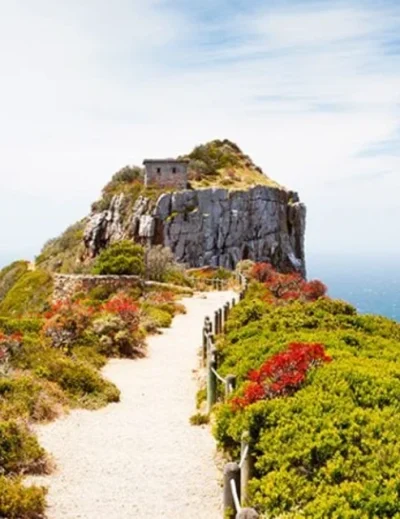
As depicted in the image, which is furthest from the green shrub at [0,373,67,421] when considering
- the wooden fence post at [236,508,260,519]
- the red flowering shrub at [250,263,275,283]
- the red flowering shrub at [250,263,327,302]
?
the red flowering shrub at [250,263,275,283]

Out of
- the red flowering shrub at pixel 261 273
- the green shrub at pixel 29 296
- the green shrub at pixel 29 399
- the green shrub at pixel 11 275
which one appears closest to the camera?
the green shrub at pixel 29 399

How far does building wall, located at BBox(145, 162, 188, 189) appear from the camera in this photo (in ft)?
233

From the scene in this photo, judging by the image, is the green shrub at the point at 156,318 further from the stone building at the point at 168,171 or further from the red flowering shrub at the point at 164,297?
the stone building at the point at 168,171

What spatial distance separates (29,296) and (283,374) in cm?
3682

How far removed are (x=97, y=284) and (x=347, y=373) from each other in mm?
28411

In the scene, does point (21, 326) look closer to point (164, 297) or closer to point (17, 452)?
point (17, 452)

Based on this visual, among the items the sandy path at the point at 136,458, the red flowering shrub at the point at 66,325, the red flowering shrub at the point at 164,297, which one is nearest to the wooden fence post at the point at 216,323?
the red flowering shrub at the point at 66,325

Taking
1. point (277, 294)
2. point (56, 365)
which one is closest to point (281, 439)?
point (56, 365)

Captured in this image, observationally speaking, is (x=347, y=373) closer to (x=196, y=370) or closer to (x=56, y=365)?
(x=56, y=365)

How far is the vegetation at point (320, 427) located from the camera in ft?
22.9

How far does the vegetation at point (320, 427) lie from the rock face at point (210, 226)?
5454 centimetres

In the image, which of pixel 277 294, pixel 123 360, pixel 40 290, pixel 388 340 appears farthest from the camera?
pixel 40 290

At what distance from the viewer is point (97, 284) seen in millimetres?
37125

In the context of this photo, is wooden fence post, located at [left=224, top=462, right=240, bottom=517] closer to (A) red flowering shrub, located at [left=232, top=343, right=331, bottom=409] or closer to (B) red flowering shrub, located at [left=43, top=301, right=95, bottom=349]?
(A) red flowering shrub, located at [left=232, top=343, right=331, bottom=409]
